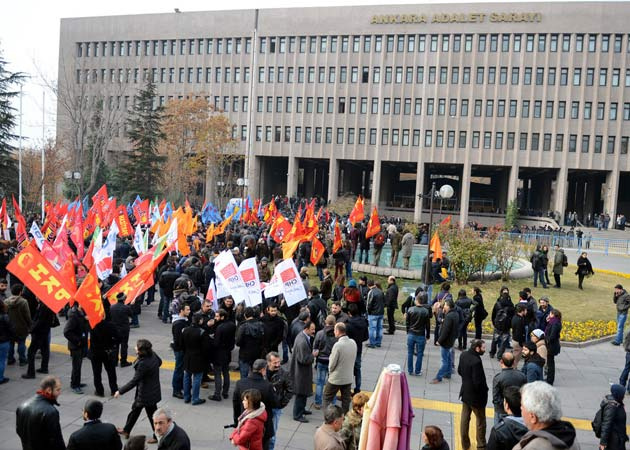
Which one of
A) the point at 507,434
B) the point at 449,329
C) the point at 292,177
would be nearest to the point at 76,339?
the point at 449,329

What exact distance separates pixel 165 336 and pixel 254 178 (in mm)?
49622

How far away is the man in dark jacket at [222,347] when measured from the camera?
30.2 ft

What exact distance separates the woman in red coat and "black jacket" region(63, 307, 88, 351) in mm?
4518

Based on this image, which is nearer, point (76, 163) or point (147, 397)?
point (147, 397)

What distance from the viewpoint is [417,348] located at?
1094 cm

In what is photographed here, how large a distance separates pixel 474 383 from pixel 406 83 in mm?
52426

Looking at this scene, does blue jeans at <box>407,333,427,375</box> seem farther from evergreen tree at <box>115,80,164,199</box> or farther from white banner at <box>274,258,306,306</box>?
evergreen tree at <box>115,80,164,199</box>

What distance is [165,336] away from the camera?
517 inches

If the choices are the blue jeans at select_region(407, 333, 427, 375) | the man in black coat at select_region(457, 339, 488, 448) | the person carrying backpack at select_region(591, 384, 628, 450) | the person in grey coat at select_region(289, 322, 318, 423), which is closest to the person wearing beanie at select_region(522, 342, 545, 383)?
the man in black coat at select_region(457, 339, 488, 448)

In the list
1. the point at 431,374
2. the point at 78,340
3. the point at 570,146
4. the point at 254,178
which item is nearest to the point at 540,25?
the point at 570,146

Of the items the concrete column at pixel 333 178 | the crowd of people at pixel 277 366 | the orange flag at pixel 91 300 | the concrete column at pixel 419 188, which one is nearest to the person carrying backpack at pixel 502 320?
the crowd of people at pixel 277 366

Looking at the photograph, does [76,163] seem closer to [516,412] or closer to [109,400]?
[109,400]

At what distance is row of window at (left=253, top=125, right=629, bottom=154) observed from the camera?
2111 inches

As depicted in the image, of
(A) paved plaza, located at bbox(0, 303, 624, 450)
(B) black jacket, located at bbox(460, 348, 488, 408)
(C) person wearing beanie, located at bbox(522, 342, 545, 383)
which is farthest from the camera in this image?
(C) person wearing beanie, located at bbox(522, 342, 545, 383)
